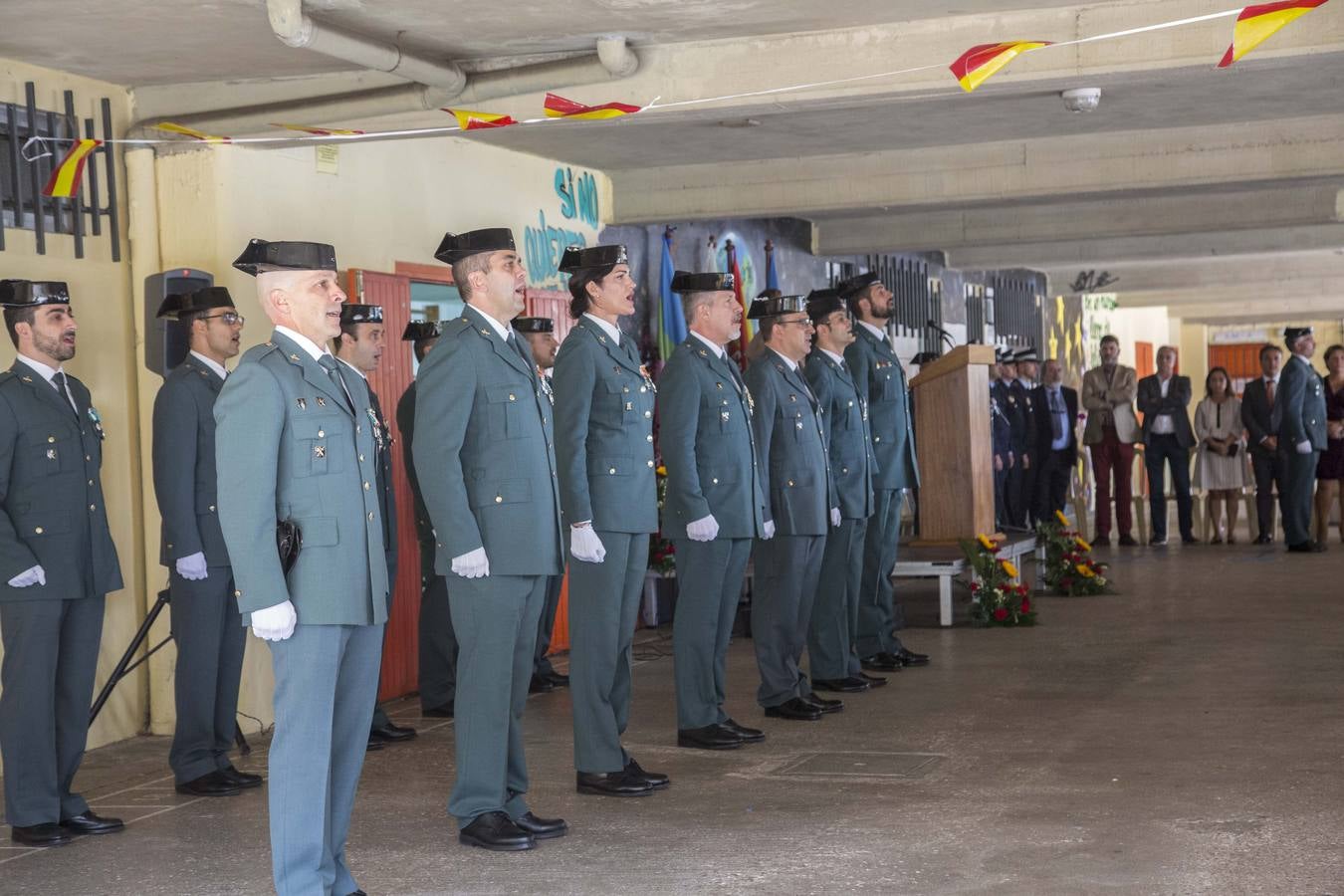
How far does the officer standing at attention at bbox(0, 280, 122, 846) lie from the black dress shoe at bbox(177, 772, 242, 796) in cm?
51

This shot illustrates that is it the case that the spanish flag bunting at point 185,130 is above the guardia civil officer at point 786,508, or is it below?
above

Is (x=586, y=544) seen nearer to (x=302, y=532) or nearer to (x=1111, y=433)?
(x=302, y=532)

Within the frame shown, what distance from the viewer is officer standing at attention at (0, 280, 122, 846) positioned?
5195mm

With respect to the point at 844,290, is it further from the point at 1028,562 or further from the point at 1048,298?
the point at 1048,298

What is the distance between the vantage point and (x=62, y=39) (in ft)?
20.2

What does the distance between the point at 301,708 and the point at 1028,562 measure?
8249mm

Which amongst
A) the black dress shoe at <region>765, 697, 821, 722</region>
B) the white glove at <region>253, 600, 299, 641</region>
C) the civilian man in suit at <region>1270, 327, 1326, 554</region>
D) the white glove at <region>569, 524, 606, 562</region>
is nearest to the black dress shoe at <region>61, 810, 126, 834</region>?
the white glove at <region>569, 524, 606, 562</region>

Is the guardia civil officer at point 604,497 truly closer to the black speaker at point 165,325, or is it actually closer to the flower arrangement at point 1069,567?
the black speaker at point 165,325

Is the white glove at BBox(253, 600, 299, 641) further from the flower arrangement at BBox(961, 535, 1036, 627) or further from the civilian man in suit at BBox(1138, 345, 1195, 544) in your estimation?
the civilian man in suit at BBox(1138, 345, 1195, 544)

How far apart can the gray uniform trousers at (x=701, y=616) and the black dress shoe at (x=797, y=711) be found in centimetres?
57

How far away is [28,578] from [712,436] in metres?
2.47

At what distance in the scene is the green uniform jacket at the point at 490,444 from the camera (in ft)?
15.5

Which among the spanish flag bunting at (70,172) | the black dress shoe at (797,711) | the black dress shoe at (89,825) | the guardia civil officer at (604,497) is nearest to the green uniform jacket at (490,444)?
the guardia civil officer at (604,497)

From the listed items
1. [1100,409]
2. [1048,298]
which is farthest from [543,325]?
[1048,298]
